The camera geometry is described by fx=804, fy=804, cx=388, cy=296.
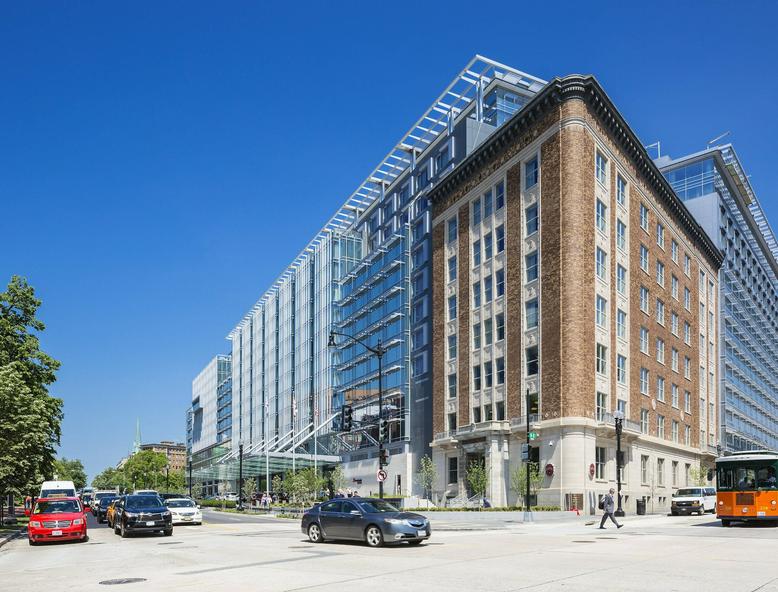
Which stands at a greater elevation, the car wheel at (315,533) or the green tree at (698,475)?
the car wheel at (315,533)

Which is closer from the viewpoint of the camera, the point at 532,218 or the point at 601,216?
the point at 601,216

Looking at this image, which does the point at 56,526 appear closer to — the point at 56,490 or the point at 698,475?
the point at 56,490

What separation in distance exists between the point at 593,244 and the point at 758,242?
242 feet

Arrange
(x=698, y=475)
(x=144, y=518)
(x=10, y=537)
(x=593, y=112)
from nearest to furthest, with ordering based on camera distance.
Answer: (x=144, y=518)
(x=10, y=537)
(x=593, y=112)
(x=698, y=475)

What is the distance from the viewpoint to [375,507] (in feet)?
80.8

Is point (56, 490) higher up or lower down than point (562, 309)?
lower down

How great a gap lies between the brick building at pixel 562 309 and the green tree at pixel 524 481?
662 mm

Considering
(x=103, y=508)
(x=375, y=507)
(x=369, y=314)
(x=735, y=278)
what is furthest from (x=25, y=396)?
(x=735, y=278)

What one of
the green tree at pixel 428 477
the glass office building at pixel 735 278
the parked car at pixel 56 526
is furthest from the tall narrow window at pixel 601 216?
the parked car at pixel 56 526

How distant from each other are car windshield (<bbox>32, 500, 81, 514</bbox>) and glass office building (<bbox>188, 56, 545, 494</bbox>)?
46209 millimetres

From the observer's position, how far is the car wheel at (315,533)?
2614 cm

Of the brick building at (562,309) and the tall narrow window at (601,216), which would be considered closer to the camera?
the brick building at (562,309)

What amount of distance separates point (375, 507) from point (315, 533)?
287 centimetres

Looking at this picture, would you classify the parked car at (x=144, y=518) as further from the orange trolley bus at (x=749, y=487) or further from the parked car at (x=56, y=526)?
the orange trolley bus at (x=749, y=487)
